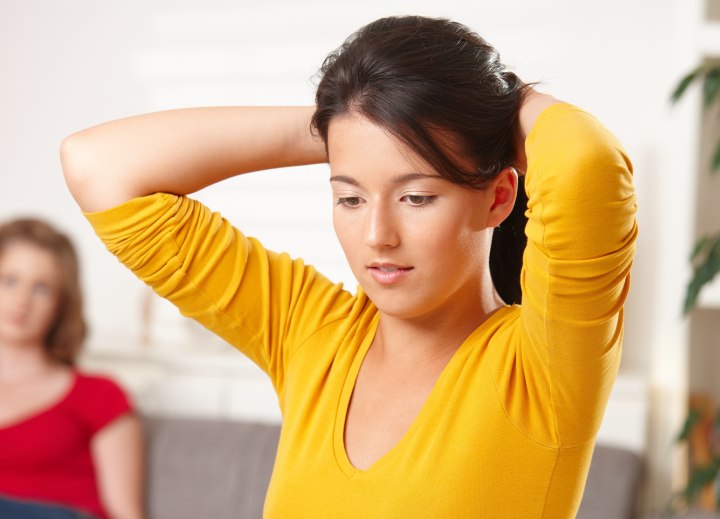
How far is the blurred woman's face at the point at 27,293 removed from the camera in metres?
2.80

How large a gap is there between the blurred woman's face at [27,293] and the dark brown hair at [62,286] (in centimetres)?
1

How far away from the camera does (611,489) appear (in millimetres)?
2555

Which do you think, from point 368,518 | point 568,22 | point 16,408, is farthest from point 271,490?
point 568,22

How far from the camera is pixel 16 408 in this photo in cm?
272

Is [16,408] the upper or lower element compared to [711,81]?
lower

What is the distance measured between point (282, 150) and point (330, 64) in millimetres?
123

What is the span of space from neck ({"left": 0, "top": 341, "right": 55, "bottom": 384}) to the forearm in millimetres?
1852

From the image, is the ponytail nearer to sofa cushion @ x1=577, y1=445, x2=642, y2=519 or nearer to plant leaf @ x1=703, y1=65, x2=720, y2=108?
plant leaf @ x1=703, y1=65, x2=720, y2=108

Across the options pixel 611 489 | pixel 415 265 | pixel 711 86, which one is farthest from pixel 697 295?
pixel 415 265

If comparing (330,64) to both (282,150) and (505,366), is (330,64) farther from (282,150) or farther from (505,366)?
(505,366)

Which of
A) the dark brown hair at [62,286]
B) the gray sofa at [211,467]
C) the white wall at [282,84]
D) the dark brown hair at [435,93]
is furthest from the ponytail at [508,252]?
the dark brown hair at [62,286]

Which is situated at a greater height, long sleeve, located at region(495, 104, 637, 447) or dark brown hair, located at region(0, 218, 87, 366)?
long sleeve, located at region(495, 104, 637, 447)

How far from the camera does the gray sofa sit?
9.00ft

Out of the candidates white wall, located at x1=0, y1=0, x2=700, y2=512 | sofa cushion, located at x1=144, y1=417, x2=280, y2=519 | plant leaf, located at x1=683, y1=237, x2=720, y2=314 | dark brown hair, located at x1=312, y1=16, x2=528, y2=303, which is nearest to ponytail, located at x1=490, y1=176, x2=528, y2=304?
dark brown hair, located at x1=312, y1=16, x2=528, y2=303
